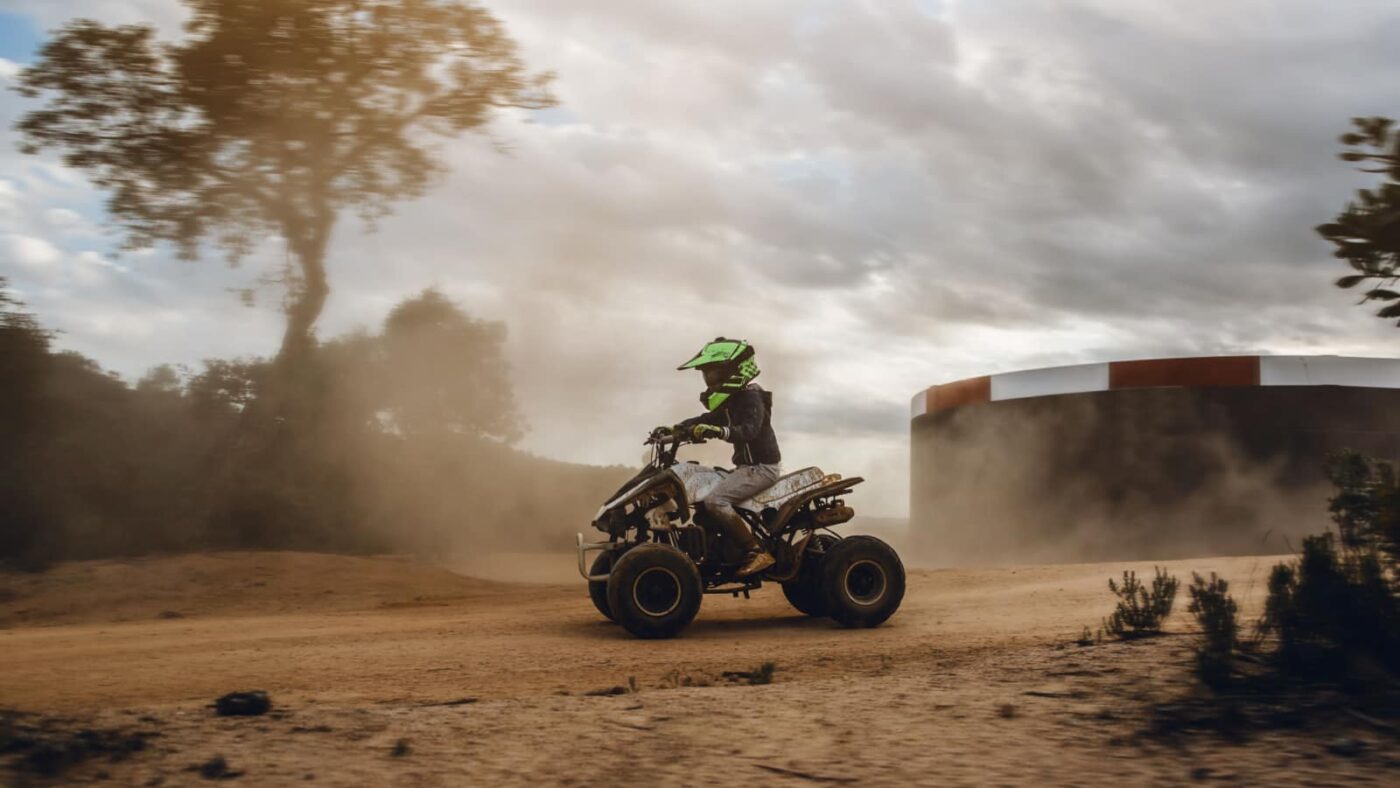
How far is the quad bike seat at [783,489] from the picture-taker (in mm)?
10555

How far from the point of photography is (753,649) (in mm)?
9312

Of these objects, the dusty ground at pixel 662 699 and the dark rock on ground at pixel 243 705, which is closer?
the dusty ground at pixel 662 699

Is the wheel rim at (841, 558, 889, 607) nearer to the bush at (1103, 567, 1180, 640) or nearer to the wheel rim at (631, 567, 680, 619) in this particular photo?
the wheel rim at (631, 567, 680, 619)

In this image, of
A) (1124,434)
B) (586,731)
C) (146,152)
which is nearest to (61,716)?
(586,731)

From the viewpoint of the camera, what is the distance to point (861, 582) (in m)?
10.6

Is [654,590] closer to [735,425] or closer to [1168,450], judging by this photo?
[735,425]

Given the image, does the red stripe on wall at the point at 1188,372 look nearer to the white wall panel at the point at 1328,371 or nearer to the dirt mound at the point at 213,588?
the white wall panel at the point at 1328,371

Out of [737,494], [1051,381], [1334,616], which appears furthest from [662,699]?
[1051,381]

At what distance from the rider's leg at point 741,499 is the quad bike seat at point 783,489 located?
54 millimetres

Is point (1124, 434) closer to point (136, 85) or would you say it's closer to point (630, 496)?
point (630, 496)

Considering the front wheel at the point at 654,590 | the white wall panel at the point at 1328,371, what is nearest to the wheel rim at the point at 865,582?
the front wheel at the point at 654,590

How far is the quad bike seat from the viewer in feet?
34.6

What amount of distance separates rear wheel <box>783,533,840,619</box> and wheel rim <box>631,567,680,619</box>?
4.60 feet

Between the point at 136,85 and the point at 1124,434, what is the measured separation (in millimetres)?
20002
